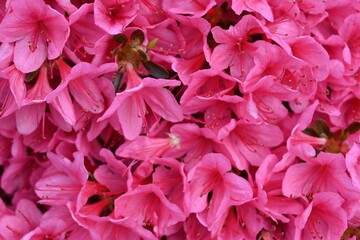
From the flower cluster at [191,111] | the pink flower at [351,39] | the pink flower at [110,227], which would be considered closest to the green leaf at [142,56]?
the flower cluster at [191,111]

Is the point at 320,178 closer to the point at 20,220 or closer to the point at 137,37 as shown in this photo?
the point at 137,37

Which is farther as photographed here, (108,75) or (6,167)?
(6,167)

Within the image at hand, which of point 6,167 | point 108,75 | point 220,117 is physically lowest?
point 6,167

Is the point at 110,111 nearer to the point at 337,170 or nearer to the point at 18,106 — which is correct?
the point at 18,106

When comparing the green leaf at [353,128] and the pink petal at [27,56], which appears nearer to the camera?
the pink petal at [27,56]

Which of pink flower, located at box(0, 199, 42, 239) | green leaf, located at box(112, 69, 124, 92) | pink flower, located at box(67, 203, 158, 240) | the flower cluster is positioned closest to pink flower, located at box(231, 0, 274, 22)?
the flower cluster

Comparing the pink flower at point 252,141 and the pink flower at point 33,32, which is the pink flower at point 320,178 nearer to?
the pink flower at point 252,141

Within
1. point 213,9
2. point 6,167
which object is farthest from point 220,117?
point 6,167
